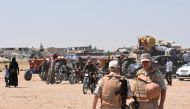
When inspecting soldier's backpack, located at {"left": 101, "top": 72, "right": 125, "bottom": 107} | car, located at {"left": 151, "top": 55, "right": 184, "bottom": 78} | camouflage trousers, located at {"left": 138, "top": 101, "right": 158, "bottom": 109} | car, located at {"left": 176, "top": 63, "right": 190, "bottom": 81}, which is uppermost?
Result: soldier's backpack, located at {"left": 101, "top": 72, "right": 125, "bottom": 107}

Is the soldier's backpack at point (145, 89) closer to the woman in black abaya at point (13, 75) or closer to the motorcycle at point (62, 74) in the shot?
the woman in black abaya at point (13, 75)

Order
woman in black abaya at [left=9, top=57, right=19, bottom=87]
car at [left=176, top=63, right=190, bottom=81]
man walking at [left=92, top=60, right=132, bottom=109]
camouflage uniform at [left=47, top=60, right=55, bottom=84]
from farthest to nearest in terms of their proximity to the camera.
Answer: car at [left=176, top=63, right=190, bottom=81] < camouflage uniform at [left=47, top=60, right=55, bottom=84] < woman in black abaya at [left=9, top=57, right=19, bottom=87] < man walking at [left=92, top=60, right=132, bottom=109]

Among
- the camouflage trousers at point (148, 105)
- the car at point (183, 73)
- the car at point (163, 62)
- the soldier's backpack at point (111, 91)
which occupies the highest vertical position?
the soldier's backpack at point (111, 91)

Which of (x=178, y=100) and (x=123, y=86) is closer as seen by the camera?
(x=123, y=86)

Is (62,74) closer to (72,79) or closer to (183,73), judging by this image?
(72,79)

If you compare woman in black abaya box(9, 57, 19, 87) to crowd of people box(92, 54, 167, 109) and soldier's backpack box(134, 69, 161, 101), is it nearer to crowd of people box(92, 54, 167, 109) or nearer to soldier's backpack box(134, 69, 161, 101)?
crowd of people box(92, 54, 167, 109)

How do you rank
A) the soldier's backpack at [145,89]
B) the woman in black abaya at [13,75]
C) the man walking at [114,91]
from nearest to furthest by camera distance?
the soldier's backpack at [145,89] → the man walking at [114,91] → the woman in black abaya at [13,75]

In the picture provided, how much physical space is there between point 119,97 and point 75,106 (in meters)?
9.79

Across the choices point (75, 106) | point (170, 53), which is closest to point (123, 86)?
point (75, 106)

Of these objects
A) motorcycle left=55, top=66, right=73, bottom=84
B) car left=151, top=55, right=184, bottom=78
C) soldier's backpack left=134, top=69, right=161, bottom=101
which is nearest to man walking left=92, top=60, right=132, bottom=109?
soldier's backpack left=134, top=69, right=161, bottom=101

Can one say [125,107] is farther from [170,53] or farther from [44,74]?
[170,53]

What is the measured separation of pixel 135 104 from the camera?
29.4 feet

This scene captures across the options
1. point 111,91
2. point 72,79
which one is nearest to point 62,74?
point 72,79

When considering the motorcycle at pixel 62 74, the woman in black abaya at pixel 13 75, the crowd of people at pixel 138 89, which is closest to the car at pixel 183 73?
the motorcycle at pixel 62 74
